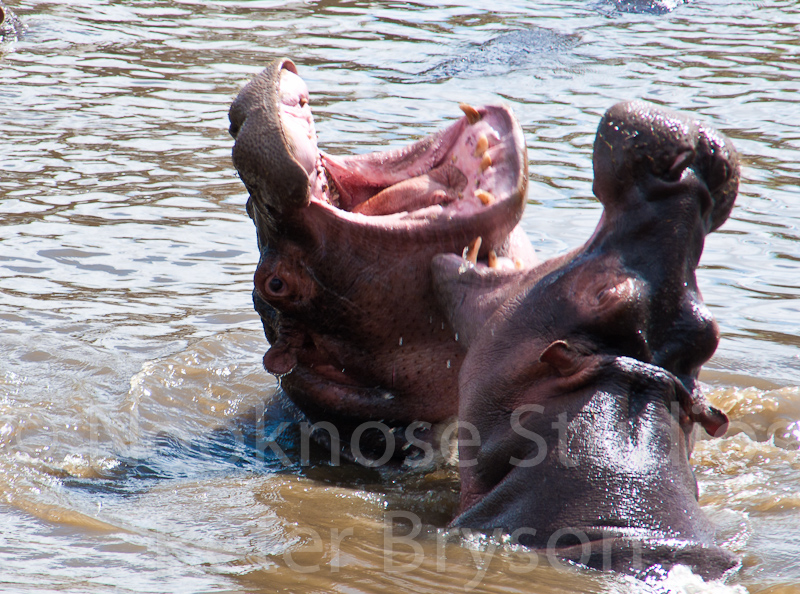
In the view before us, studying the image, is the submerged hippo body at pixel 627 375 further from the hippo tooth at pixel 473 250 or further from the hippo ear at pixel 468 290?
the hippo tooth at pixel 473 250

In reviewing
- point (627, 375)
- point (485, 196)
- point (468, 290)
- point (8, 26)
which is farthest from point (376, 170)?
point (8, 26)

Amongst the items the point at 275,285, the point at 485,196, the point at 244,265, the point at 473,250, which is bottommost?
the point at 244,265

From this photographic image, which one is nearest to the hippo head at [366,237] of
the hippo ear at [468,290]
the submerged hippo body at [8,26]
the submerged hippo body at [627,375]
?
the hippo ear at [468,290]

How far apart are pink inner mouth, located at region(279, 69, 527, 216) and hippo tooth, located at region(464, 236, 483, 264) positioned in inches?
4.3

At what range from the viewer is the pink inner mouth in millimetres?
3916

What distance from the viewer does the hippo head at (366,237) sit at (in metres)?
3.87

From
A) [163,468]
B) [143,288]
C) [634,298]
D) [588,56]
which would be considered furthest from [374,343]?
[588,56]

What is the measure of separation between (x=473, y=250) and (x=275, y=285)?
0.73 m

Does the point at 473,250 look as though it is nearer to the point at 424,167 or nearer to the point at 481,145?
the point at 481,145

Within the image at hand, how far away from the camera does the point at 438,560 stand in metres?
3.13

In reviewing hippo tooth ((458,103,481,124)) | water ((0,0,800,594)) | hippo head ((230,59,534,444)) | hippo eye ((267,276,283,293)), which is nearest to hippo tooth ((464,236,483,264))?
hippo head ((230,59,534,444))

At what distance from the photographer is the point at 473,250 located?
385cm

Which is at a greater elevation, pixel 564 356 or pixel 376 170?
pixel 376 170

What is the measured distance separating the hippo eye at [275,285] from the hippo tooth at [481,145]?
0.85 metres
